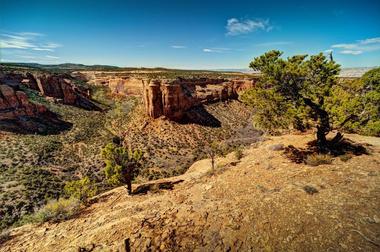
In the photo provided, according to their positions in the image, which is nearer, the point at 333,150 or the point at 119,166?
the point at 333,150

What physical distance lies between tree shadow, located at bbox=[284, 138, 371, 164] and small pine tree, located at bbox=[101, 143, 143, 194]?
1173 cm

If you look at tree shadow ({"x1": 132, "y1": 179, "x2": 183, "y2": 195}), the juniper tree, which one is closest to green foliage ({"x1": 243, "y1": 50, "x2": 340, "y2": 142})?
the juniper tree

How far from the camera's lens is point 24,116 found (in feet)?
129

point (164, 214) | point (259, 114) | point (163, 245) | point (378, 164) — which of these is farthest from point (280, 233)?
point (259, 114)

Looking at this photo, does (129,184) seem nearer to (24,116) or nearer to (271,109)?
(271,109)

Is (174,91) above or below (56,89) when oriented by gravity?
above

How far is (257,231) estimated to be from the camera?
844cm

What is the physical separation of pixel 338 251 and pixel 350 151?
9948 mm

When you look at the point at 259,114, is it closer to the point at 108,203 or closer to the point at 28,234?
the point at 108,203

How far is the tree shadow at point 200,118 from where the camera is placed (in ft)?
146

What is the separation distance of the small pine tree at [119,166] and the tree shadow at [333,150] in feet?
38.5

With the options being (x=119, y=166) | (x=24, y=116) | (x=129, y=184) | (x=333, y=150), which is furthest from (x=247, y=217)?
(x=24, y=116)

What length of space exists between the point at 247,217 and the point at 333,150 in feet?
32.0

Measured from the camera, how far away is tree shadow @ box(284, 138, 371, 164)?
47.9 feet
